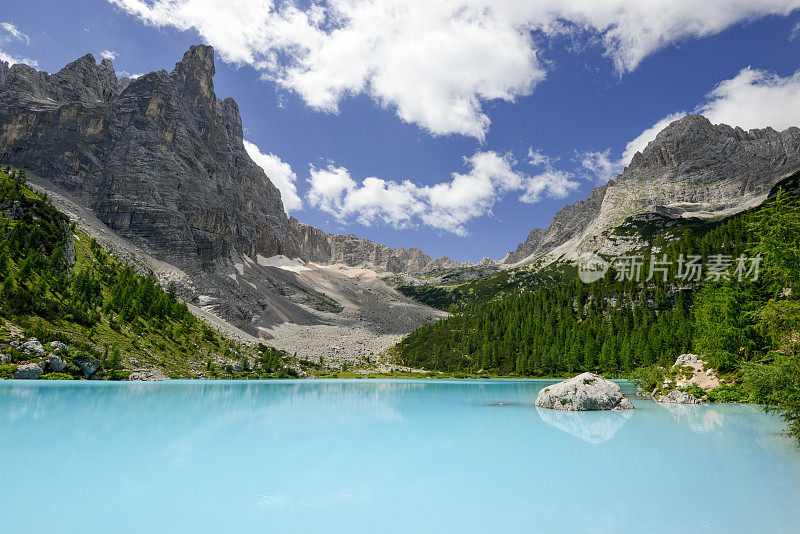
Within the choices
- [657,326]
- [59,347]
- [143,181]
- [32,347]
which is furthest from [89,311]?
[143,181]

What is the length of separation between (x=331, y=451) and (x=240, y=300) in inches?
5714

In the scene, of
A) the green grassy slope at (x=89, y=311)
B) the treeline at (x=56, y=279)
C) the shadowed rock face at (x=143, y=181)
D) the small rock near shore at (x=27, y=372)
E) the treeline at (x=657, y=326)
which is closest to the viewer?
the treeline at (x=657, y=326)

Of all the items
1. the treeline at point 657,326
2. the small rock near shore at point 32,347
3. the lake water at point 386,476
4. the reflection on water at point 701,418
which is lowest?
the small rock near shore at point 32,347

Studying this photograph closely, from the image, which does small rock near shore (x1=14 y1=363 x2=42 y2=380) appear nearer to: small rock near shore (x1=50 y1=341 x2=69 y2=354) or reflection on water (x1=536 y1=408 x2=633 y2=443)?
small rock near shore (x1=50 y1=341 x2=69 y2=354)

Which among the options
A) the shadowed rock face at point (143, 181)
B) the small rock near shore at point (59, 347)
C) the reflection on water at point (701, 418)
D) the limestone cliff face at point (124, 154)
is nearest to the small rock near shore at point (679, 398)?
the reflection on water at point (701, 418)

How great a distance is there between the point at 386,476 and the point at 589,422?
17.2m

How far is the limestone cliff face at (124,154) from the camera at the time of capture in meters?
144

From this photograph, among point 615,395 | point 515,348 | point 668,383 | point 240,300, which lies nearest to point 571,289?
point 515,348

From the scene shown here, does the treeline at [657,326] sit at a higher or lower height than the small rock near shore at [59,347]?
higher

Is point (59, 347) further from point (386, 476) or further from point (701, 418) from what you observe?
point (701, 418)

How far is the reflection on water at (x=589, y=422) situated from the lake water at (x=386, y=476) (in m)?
0.30

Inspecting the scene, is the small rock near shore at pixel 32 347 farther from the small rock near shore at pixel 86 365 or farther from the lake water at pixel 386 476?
the lake water at pixel 386 476

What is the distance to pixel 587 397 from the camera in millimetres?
31078

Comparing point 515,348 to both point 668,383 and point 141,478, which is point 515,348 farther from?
point 141,478
